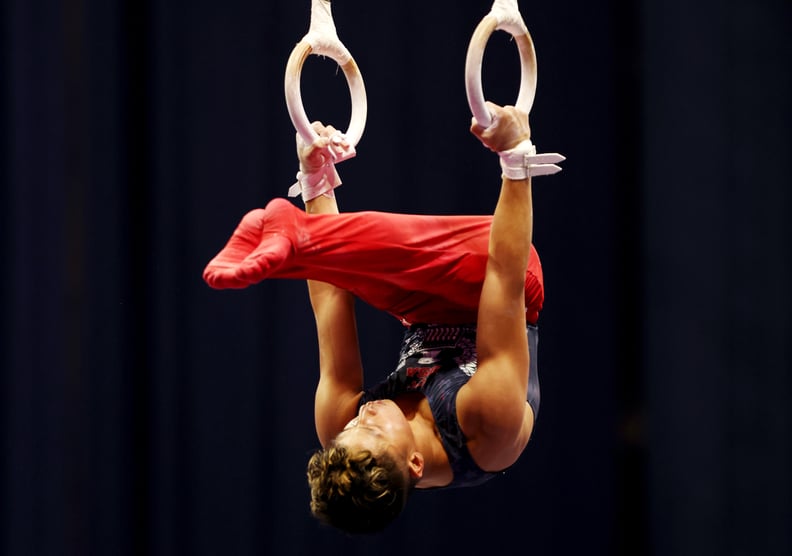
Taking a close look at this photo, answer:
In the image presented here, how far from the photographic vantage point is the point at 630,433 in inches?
Answer: 117

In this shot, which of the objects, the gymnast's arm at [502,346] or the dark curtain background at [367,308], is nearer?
the gymnast's arm at [502,346]

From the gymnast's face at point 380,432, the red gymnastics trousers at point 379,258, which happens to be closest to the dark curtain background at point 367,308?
the red gymnastics trousers at point 379,258

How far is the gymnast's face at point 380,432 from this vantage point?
1.58 m

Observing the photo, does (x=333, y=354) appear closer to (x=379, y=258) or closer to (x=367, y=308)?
(x=379, y=258)

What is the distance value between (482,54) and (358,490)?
80 cm

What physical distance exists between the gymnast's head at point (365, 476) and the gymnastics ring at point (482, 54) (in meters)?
0.57

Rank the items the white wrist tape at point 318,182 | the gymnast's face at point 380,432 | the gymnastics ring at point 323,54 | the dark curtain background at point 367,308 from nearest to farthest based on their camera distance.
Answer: the gymnast's face at point 380,432 → the gymnastics ring at point 323,54 → the white wrist tape at point 318,182 → the dark curtain background at point 367,308

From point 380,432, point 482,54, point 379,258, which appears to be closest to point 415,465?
point 380,432

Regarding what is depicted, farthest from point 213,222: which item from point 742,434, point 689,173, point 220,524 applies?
point 742,434

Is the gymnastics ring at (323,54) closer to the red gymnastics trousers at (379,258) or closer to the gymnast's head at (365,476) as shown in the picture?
the red gymnastics trousers at (379,258)

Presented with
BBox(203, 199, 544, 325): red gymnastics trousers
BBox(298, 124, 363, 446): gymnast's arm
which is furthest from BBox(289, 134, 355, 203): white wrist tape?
BBox(203, 199, 544, 325): red gymnastics trousers

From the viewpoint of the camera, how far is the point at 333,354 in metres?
1.86

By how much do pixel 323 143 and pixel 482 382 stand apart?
0.54 metres

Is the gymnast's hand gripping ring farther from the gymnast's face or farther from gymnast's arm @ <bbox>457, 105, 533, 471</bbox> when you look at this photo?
the gymnast's face
